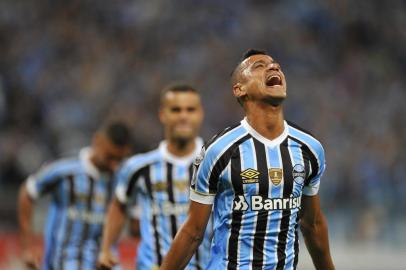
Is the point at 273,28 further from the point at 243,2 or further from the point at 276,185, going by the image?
the point at 276,185

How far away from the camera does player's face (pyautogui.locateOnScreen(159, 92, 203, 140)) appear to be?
249 inches

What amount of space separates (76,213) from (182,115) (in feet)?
5.49

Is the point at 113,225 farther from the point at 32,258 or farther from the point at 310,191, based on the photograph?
the point at 310,191

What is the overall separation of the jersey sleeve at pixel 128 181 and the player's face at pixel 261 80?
2.14m

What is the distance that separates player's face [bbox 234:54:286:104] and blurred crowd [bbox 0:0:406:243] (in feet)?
25.1

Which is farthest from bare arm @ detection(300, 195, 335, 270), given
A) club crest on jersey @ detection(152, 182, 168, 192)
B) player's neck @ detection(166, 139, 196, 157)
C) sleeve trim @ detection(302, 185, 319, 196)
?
player's neck @ detection(166, 139, 196, 157)

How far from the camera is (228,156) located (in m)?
4.21

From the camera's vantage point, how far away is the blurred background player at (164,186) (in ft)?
20.0

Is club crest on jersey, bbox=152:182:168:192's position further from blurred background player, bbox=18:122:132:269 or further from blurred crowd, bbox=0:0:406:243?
blurred crowd, bbox=0:0:406:243

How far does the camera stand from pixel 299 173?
430 cm

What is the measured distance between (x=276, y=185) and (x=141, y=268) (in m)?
2.21

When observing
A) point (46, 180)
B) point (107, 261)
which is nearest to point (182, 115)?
point (107, 261)

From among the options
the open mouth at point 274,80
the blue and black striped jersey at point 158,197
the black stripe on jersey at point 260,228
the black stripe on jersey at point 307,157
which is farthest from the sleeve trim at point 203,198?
the blue and black striped jersey at point 158,197

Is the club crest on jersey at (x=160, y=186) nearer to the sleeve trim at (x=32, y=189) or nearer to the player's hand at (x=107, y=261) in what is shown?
the player's hand at (x=107, y=261)
